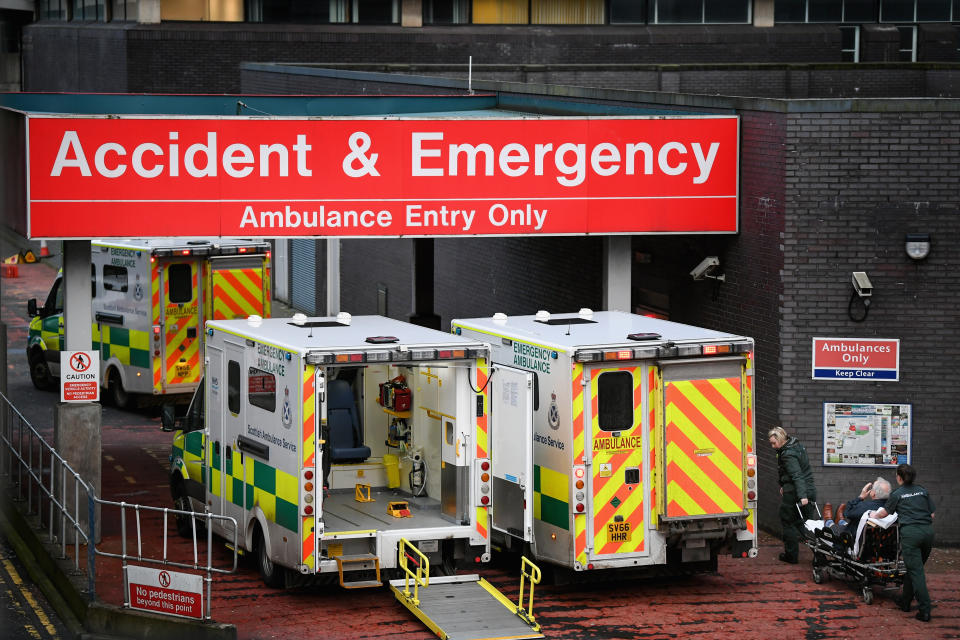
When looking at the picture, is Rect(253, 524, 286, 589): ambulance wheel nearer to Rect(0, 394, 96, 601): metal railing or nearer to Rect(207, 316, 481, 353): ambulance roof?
Rect(0, 394, 96, 601): metal railing

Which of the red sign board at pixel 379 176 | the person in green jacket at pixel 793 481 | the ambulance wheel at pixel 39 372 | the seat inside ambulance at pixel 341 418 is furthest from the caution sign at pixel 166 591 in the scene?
the ambulance wheel at pixel 39 372

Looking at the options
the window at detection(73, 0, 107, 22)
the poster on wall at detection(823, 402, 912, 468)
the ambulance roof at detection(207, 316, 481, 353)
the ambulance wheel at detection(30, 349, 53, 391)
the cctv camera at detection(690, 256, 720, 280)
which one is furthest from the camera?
the window at detection(73, 0, 107, 22)

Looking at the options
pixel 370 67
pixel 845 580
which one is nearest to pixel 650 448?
pixel 845 580

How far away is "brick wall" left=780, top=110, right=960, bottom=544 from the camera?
16.3 meters

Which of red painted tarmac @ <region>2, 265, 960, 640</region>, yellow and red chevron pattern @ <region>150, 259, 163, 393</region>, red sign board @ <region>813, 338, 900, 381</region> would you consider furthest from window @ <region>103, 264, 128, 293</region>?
red sign board @ <region>813, 338, 900, 381</region>

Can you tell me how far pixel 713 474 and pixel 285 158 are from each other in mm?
5521

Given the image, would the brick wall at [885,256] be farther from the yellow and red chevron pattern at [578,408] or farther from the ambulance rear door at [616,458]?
the yellow and red chevron pattern at [578,408]

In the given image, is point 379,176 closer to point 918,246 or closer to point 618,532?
point 618,532

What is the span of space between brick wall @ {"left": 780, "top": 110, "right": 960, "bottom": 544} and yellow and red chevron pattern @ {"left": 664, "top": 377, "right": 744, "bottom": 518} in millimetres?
2745

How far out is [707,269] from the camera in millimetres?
17641

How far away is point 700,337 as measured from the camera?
14203mm

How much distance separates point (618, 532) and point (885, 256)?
15.3 ft

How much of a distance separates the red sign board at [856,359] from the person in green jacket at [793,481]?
139 cm

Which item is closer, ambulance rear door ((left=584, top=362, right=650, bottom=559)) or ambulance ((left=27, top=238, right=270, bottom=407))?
ambulance rear door ((left=584, top=362, right=650, bottom=559))
